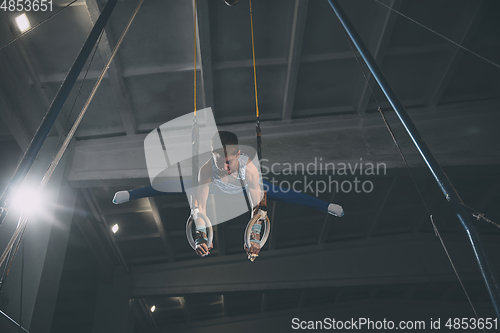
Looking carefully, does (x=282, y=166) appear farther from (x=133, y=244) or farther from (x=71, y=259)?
(x=71, y=259)

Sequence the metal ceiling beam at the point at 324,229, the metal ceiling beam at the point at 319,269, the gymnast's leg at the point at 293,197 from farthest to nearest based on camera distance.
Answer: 1. the metal ceiling beam at the point at 319,269
2. the metal ceiling beam at the point at 324,229
3. the gymnast's leg at the point at 293,197

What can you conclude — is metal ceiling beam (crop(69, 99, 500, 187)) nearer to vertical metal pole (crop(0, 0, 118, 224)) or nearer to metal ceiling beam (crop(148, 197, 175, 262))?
metal ceiling beam (crop(148, 197, 175, 262))

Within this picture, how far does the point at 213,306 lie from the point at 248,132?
32.5 feet

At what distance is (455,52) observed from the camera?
6570 mm

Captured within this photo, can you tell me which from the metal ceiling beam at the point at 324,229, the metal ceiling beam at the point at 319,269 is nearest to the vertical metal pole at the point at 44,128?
the metal ceiling beam at the point at 324,229

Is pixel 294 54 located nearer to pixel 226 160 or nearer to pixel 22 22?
pixel 226 160

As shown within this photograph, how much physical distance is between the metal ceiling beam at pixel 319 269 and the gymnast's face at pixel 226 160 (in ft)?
26.8

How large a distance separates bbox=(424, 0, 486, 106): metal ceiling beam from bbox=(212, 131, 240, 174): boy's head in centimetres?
502

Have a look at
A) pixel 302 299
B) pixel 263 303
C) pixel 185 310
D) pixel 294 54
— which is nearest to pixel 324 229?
pixel 302 299

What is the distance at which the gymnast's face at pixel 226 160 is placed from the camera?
3.81 m

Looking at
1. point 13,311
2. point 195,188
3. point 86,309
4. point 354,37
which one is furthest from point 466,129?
point 86,309

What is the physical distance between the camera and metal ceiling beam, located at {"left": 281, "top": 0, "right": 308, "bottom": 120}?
5744 millimetres

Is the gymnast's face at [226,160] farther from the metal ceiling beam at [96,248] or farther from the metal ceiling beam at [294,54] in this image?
the metal ceiling beam at [96,248]

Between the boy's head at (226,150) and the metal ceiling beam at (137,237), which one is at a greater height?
the metal ceiling beam at (137,237)
